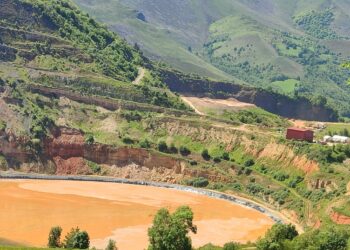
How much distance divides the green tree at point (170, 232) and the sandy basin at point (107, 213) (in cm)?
1384

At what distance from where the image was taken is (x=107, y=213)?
260ft

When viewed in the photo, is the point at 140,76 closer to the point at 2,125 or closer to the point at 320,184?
the point at 2,125

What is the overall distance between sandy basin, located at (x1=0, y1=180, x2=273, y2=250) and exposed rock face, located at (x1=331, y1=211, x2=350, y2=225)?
8846mm

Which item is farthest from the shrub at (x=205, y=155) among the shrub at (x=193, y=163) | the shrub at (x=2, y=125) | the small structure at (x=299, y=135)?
the shrub at (x=2, y=125)

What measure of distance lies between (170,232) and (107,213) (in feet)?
99.5

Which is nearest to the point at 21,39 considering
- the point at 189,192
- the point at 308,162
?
the point at 189,192

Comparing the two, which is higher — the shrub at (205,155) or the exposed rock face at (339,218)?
the shrub at (205,155)

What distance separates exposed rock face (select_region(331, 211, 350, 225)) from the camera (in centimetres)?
6719

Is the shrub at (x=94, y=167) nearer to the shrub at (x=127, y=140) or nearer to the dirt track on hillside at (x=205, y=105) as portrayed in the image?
the shrub at (x=127, y=140)

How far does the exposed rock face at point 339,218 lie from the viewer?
2645 inches

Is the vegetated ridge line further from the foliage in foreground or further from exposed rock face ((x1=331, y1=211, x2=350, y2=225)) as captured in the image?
the foliage in foreground

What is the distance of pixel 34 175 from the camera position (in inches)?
3895

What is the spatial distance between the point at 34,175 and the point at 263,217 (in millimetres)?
36589

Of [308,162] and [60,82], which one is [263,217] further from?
[60,82]
